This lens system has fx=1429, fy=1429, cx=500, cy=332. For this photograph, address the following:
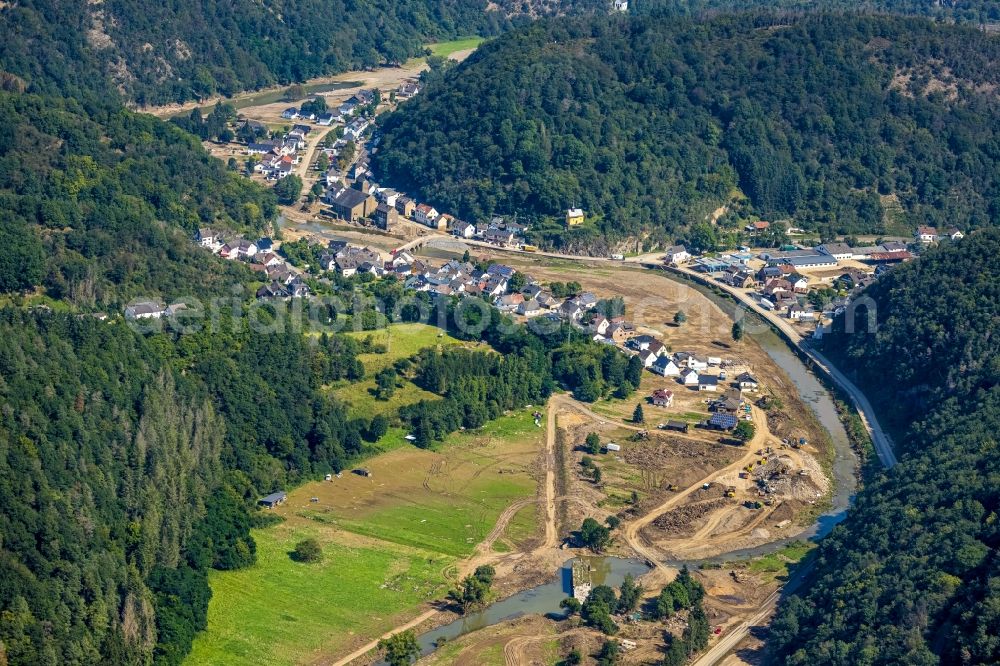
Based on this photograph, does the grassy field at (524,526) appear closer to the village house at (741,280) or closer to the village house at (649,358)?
the village house at (649,358)

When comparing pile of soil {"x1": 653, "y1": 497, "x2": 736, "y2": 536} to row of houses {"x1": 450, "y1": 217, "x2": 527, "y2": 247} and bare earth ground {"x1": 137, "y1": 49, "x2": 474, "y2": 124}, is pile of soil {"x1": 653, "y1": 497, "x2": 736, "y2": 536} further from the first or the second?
bare earth ground {"x1": 137, "y1": 49, "x2": 474, "y2": 124}

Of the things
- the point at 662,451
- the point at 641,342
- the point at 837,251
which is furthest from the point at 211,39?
the point at 662,451

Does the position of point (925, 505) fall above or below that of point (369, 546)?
above

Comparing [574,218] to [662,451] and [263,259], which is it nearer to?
[263,259]

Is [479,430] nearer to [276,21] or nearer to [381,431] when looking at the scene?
[381,431]

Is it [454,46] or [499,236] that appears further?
[454,46]

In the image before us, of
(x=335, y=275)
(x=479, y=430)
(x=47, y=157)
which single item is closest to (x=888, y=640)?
(x=479, y=430)
